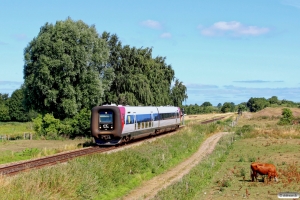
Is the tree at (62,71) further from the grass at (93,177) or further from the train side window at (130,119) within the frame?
the grass at (93,177)

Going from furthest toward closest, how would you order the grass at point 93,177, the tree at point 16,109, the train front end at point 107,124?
the tree at point 16,109 → the train front end at point 107,124 → the grass at point 93,177

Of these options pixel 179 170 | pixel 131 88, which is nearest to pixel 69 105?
pixel 131 88

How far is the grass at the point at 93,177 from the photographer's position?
1502 centimetres

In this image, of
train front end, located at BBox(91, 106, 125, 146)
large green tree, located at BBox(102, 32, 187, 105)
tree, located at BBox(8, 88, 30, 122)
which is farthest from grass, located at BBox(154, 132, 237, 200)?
tree, located at BBox(8, 88, 30, 122)

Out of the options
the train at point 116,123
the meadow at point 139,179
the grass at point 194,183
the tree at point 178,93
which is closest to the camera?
the meadow at point 139,179

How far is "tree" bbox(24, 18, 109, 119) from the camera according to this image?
50312 mm

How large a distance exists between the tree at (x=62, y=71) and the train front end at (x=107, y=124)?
13067 mm

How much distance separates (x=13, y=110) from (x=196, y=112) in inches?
3179

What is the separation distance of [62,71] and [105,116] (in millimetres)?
14722

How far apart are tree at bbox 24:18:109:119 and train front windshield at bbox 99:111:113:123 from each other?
13.1 meters

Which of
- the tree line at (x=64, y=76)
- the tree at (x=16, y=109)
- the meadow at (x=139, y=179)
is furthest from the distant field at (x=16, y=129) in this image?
the meadow at (x=139, y=179)

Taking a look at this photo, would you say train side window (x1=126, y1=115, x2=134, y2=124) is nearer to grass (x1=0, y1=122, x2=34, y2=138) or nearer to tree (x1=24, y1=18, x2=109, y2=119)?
tree (x1=24, y1=18, x2=109, y2=119)

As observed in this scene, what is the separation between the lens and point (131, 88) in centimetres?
6350

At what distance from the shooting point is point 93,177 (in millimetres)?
19438
